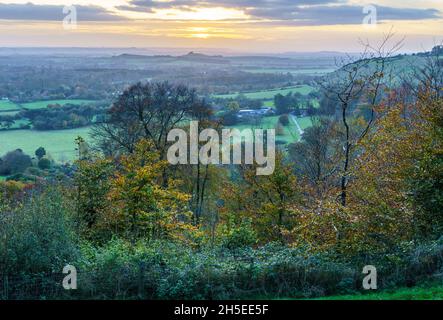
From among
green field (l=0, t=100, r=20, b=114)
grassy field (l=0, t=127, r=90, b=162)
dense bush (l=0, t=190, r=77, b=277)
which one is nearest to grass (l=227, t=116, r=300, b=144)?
grassy field (l=0, t=127, r=90, b=162)

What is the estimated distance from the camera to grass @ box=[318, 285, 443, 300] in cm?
971

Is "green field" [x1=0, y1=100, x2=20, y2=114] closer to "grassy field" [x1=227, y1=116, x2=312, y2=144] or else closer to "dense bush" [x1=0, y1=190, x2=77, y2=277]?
"grassy field" [x1=227, y1=116, x2=312, y2=144]

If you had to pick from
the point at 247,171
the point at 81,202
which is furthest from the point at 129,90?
the point at 81,202

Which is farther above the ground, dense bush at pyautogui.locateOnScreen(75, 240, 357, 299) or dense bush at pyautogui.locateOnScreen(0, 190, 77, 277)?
dense bush at pyautogui.locateOnScreen(0, 190, 77, 277)

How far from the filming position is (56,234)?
11.6 m

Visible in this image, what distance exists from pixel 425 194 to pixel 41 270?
976cm

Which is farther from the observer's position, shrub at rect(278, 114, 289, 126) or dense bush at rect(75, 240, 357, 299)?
shrub at rect(278, 114, 289, 126)

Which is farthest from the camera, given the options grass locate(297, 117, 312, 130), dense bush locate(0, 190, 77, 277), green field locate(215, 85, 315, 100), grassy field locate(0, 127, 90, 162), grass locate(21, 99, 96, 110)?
green field locate(215, 85, 315, 100)

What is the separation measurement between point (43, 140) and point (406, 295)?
37.1 metres

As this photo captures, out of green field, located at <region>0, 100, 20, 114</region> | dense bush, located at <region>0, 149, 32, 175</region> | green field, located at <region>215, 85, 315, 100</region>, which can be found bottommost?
dense bush, located at <region>0, 149, 32, 175</region>

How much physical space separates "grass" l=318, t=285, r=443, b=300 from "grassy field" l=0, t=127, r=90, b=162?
29618 mm

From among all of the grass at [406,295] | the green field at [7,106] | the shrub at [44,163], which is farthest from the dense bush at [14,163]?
the grass at [406,295]

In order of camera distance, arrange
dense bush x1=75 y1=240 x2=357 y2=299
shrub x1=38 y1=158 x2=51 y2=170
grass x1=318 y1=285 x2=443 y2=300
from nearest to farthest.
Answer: grass x1=318 y1=285 x2=443 y2=300 → dense bush x1=75 y1=240 x2=357 y2=299 → shrub x1=38 y1=158 x2=51 y2=170
